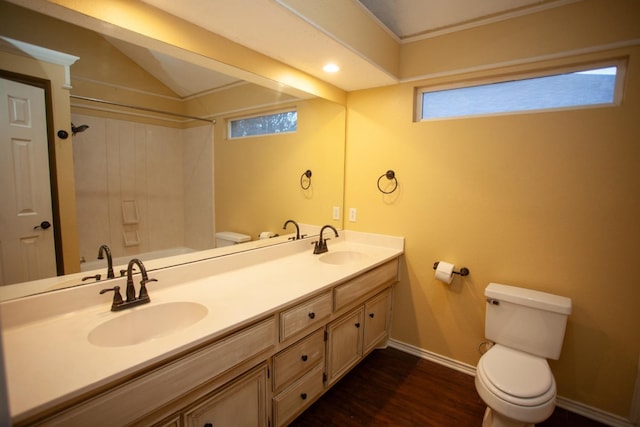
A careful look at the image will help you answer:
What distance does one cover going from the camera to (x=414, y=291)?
2.51 meters

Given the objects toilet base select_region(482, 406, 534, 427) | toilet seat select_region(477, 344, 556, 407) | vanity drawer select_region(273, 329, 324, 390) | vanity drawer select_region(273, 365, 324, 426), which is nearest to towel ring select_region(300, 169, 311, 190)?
vanity drawer select_region(273, 329, 324, 390)

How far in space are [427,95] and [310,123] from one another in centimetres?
94

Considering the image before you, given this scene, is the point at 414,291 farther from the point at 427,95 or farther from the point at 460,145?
the point at 427,95

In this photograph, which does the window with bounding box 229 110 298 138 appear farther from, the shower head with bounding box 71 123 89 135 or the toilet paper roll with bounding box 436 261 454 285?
the toilet paper roll with bounding box 436 261 454 285

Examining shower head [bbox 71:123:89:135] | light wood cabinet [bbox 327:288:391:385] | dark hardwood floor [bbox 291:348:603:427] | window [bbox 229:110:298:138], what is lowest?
dark hardwood floor [bbox 291:348:603:427]

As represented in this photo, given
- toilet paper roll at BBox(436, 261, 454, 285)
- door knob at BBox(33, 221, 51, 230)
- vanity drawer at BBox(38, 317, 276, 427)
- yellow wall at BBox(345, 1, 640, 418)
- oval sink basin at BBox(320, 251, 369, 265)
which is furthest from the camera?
oval sink basin at BBox(320, 251, 369, 265)

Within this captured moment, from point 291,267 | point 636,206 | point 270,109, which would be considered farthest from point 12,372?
point 636,206

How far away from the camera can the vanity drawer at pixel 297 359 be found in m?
1.53

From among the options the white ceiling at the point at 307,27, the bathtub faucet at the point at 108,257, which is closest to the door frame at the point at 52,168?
the bathtub faucet at the point at 108,257

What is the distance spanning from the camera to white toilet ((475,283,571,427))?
147 cm

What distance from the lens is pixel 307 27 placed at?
62.5 inches

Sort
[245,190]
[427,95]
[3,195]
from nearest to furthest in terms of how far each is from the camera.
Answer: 1. [3,195]
2. [245,190]
3. [427,95]

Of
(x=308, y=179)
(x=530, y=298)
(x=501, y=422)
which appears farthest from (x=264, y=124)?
(x=501, y=422)

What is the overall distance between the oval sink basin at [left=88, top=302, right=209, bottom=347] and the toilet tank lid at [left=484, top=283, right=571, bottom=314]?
1719mm
